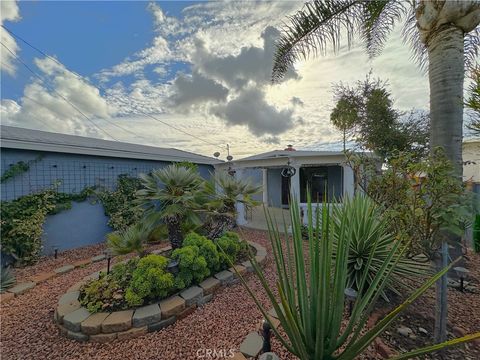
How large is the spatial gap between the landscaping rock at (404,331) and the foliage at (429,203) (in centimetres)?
94

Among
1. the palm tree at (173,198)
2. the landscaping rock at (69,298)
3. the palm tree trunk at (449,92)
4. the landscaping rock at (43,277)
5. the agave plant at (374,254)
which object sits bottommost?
the landscaping rock at (43,277)

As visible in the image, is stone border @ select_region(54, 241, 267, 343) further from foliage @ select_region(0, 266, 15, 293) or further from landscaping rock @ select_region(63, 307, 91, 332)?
foliage @ select_region(0, 266, 15, 293)

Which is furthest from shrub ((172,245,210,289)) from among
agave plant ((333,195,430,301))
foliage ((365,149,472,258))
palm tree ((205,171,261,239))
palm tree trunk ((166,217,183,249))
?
foliage ((365,149,472,258))

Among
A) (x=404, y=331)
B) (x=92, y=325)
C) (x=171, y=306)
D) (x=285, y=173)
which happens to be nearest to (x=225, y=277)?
(x=171, y=306)

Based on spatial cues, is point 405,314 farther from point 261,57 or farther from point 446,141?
point 261,57

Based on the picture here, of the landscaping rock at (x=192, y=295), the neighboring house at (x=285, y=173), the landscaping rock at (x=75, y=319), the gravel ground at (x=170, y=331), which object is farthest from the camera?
the neighboring house at (x=285, y=173)

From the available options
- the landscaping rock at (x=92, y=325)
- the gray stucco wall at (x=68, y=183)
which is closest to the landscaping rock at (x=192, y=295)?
the landscaping rock at (x=92, y=325)

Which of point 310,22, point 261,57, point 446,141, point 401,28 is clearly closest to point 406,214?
point 446,141

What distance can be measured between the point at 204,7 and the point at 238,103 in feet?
23.5

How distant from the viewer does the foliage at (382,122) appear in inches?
501

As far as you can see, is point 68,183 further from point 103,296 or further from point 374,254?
point 374,254

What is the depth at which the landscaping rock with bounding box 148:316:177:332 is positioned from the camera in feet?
10.4

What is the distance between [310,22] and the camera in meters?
5.80

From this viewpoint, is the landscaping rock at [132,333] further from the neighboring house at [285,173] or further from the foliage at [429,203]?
the foliage at [429,203]
